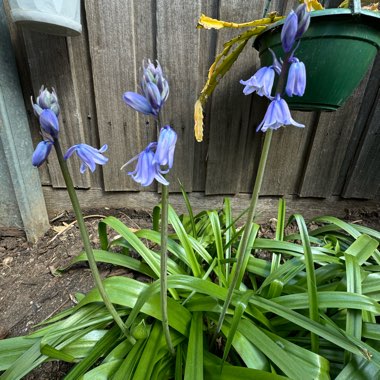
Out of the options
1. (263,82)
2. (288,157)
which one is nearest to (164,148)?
(263,82)

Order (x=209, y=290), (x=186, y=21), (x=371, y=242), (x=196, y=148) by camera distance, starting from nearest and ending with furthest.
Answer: (x=209, y=290)
(x=371, y=242)
(x=186, y=21)
(x=196, y=148)

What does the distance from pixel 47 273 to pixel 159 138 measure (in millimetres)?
1182

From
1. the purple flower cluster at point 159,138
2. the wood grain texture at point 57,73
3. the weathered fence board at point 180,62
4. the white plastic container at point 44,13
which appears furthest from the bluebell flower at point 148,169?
the wood grain texture at point 57,73

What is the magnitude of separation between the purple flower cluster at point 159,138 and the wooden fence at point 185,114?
102 centimetres

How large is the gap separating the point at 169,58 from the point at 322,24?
0.73 metres

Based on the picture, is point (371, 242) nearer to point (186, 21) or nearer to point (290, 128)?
point (290, 128)

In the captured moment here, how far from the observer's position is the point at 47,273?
4.29 ft

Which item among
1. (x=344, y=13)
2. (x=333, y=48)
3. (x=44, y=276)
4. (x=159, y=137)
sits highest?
(x=344, y=13)

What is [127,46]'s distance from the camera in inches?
52.8

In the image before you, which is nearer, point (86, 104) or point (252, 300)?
point (252, 300)

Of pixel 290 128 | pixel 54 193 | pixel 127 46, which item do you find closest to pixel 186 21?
pixel 127 46

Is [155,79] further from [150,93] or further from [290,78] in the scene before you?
[290,78]

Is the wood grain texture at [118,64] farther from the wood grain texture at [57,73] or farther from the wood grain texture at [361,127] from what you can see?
the wood grain texture at [361,127]

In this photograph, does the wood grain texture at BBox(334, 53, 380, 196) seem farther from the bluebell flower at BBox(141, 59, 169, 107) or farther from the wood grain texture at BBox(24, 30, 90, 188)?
the wood grain texture at BBox(24, 30, 90, 188)
